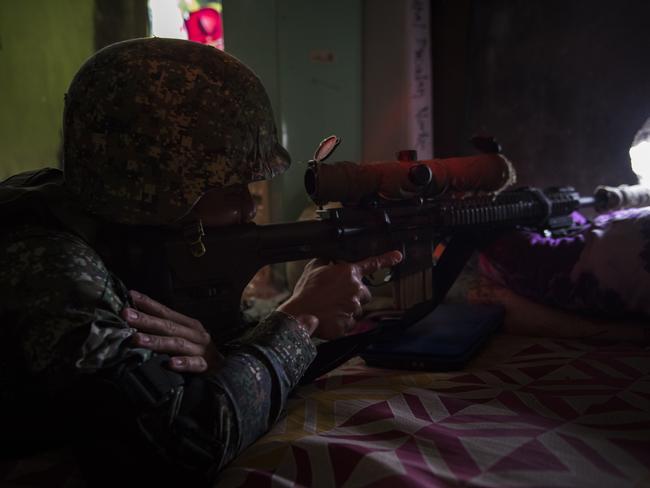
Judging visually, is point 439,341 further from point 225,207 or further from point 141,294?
point 141,294

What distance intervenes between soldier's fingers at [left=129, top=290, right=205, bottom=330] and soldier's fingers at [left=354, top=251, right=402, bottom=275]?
0.43 meters

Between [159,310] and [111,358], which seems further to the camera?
[159,310]

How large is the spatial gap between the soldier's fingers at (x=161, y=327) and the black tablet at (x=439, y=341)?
2.00 ft

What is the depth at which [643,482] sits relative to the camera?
30.3 inches

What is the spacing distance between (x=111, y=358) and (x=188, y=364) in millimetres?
147

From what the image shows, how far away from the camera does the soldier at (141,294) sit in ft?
2.53

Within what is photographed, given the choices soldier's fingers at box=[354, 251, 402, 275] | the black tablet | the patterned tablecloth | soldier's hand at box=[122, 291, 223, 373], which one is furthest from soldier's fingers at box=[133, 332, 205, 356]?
the black tablet

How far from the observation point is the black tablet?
55.1 inches

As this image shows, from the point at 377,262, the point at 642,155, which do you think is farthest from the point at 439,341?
the point at 642,155

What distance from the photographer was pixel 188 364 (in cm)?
89

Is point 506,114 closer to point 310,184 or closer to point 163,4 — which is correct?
point 310,184

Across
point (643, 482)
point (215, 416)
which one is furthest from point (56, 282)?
point (643, 482)

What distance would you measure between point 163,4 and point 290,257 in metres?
2.26

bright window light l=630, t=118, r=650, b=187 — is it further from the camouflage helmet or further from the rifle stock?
the camouflage helmet
